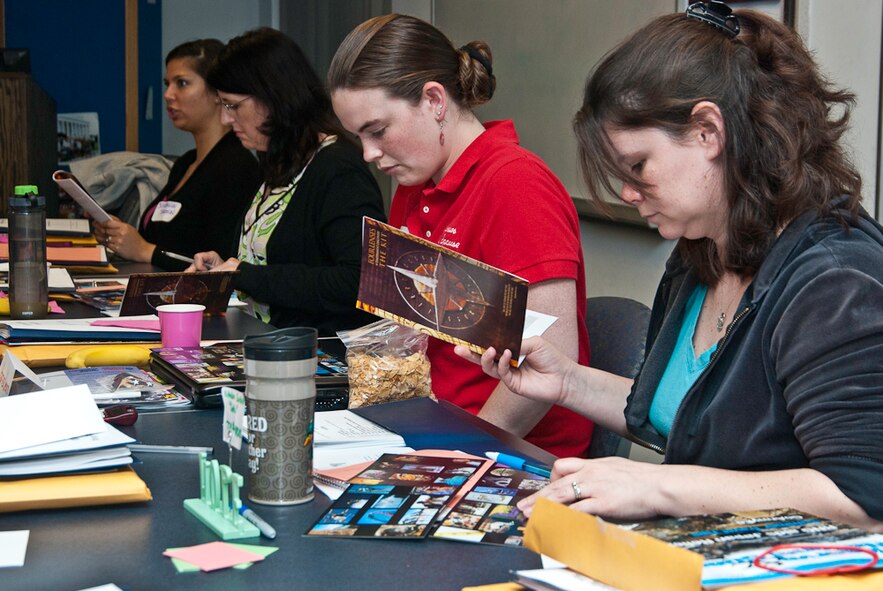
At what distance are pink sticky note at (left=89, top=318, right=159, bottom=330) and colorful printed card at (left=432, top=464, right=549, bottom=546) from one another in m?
1.12

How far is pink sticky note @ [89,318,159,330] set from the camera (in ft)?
6.79

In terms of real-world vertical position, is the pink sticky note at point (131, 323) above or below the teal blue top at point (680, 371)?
below

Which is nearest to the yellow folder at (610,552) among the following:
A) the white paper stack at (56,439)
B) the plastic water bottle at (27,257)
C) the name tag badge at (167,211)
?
the white paper stack at (56,439)

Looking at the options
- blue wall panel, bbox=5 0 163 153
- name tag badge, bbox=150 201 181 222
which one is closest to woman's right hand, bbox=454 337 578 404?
name tag badge, bbox=150 201 181 222

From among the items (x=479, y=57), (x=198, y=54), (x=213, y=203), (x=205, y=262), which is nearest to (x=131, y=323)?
(x=205, y=262)

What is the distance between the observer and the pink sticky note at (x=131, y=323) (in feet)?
6.79

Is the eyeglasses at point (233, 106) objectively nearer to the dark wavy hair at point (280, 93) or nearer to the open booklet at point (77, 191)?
the dark wavy hair at point (280, 93)

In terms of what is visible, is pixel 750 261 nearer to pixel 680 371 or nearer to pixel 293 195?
pixel 680 371

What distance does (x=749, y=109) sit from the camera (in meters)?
1.21

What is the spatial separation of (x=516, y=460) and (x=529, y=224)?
2.02 ft

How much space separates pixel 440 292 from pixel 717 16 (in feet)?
1.63

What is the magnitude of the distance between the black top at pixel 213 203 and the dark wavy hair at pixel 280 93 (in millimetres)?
805

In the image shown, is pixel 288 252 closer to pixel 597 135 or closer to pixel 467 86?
pixel 467 86

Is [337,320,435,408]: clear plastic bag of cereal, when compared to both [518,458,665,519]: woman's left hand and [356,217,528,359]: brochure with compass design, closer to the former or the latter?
[356,217,528,359]: brochure with compass design
